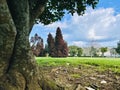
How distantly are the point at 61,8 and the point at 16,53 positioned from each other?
7.34 metres

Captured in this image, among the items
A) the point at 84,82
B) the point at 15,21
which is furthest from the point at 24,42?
the point at 84,82

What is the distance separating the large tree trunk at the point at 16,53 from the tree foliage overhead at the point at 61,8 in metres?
6.01

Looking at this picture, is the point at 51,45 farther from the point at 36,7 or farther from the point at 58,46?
the point at 36,7

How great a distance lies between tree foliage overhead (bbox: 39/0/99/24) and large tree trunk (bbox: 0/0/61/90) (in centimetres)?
601

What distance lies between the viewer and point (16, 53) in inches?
337

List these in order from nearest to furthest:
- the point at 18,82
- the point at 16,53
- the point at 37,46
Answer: the point at 18,82
the point at 16,53
the point at 37,46

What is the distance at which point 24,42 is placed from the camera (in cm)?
871

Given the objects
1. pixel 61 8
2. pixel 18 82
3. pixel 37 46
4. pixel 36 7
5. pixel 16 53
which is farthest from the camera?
pixel 37 46

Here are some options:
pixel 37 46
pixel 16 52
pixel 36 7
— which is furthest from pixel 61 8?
pixel 37 46

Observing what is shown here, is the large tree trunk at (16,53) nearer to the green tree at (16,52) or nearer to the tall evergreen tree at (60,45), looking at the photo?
the green tree at (16,52)

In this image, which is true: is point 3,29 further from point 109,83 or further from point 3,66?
point 109,83

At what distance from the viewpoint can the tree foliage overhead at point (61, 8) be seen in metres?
14.9

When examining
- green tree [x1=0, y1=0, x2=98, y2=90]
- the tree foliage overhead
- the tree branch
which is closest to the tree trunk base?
green tree [x1=0, y1=0, x2=98, y2=90]

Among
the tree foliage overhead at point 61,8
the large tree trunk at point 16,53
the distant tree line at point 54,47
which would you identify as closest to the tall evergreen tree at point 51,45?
the distant tree line at point 54,47
